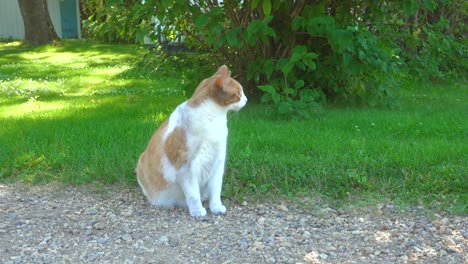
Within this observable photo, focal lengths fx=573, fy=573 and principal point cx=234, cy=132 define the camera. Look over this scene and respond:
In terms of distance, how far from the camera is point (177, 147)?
3938 mm

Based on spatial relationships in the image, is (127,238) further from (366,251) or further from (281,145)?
(281,145)

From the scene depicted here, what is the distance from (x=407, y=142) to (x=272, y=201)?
177cm

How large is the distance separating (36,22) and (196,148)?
598 inches

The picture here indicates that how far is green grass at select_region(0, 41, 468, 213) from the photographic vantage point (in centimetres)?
453

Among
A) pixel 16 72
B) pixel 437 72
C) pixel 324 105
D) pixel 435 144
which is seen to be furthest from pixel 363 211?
pixel 16 72

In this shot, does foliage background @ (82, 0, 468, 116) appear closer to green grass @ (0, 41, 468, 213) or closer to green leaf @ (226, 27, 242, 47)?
green leaf @ (226, 27, 242, 47)

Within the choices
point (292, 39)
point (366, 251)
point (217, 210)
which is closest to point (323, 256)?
point (366, 251)

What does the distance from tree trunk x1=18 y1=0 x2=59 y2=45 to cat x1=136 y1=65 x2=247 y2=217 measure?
14549 mm

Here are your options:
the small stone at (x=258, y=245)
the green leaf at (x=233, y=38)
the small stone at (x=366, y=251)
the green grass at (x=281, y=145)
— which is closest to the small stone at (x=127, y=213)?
the green grass at (x=281, y=145)

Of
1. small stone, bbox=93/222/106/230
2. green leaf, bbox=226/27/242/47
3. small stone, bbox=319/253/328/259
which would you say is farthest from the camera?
green leaf, bbox=226/27/242/47

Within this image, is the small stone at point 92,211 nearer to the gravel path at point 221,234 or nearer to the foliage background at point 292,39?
the gravel path at point 221,234

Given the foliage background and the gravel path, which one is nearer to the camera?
the gravel path

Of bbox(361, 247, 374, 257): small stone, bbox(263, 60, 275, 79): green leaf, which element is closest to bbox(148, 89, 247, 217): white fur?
bbox(361, 247, 374, 257): small stone

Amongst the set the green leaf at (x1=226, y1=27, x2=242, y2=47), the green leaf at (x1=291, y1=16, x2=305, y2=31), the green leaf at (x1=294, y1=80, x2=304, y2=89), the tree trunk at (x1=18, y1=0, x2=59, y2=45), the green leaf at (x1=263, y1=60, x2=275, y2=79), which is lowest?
the tree trunk at (x1=18, y1=0, x2=59, y2=45)
